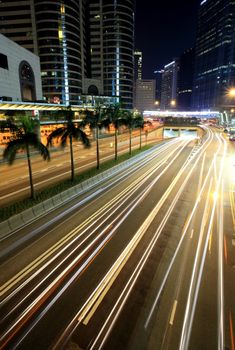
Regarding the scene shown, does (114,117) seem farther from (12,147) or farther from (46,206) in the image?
(46,206)

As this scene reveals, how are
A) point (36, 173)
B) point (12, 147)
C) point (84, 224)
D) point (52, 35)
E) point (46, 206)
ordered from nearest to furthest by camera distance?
point (84, 224) < point (12, 147) < point (46, 206) < point (36, 173) < point (52, 35)

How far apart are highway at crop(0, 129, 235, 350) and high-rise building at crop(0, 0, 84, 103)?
302 feet

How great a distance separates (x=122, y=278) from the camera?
10.1m

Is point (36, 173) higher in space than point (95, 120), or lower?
lower

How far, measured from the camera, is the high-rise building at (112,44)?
13038cm

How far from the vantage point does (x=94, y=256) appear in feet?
38.6

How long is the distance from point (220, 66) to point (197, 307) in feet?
714

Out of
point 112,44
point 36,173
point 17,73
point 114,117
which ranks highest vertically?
point 112,44

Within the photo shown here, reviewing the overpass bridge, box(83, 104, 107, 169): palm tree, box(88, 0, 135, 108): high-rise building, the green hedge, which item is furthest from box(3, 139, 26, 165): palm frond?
the overpass bridge

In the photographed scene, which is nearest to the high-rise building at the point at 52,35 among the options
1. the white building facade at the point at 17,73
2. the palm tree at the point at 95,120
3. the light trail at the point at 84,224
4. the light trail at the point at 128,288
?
the white building facade at the point at 17,73

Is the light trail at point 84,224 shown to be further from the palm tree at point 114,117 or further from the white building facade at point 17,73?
the white building facade at point 17,73

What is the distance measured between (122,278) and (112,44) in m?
151

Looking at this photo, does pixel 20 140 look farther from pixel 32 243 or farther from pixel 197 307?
pixel 197 307

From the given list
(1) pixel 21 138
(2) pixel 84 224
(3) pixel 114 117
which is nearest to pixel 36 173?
(1) pixel 21 138
